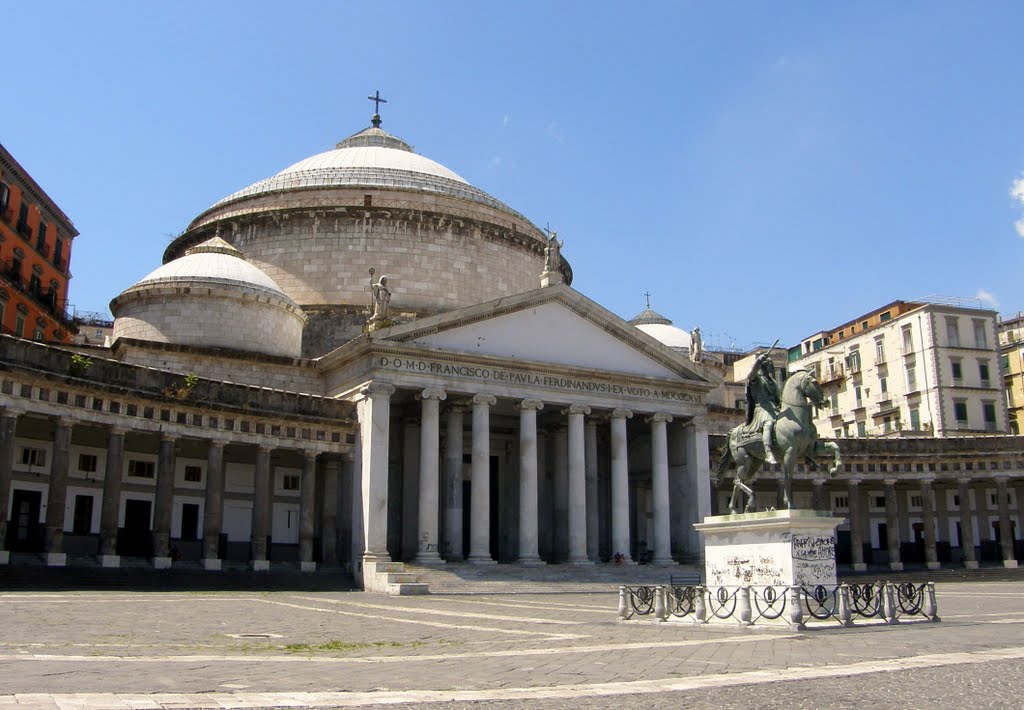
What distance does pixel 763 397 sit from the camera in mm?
22781

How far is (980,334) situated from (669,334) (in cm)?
2036

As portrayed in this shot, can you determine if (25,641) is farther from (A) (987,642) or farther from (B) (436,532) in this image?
(B) (436,532)

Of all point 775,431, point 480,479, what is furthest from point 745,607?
point 480,479

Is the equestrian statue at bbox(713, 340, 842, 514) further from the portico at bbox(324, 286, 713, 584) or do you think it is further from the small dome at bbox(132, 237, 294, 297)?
the small dome at bbox(132, 237, 294, 297)

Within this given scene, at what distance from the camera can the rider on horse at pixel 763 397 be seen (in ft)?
73.7

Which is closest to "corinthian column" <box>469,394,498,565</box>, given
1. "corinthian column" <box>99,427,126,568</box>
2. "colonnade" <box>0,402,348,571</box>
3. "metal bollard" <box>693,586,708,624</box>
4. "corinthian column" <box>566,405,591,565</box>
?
"corinthian column" <box>566,405,591,565</box>

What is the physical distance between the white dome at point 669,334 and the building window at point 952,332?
54.4ft

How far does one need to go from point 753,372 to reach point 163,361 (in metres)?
27.4

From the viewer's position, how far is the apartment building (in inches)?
2477

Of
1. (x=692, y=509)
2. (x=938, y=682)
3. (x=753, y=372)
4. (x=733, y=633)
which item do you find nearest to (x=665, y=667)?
(x=938, y=682)

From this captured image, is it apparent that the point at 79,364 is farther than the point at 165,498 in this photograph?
No

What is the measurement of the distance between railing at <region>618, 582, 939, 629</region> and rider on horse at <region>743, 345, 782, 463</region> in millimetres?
3523

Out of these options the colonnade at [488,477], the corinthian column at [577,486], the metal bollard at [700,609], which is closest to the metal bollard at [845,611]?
the metal bollard at [700,609]

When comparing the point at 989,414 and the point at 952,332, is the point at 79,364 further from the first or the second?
the point at 989,414
